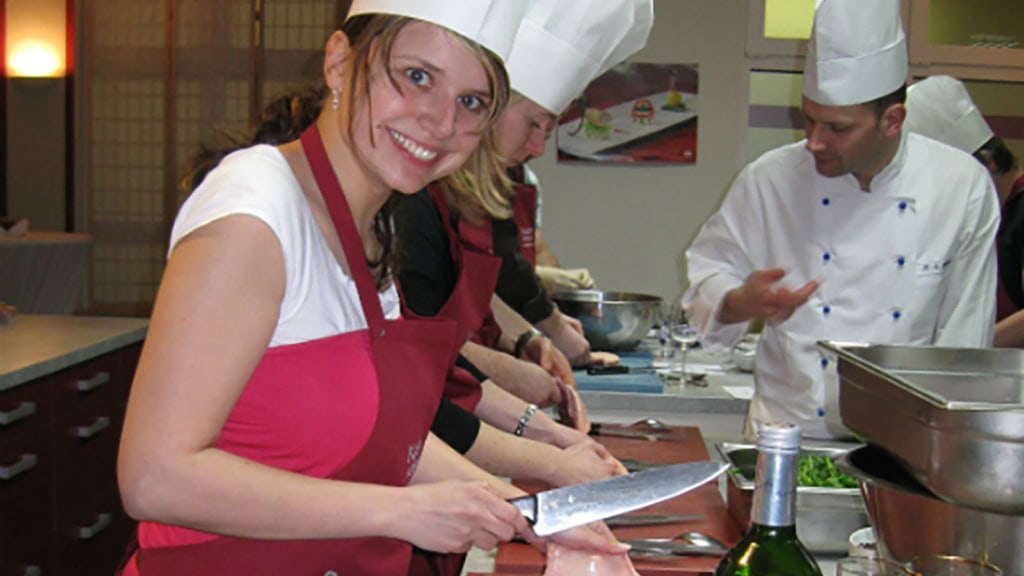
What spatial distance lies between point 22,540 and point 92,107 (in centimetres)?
347

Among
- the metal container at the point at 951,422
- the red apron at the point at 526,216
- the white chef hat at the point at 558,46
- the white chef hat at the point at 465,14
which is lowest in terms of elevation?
the metal container at the point at 951,422

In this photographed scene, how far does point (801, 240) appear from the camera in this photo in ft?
7.48

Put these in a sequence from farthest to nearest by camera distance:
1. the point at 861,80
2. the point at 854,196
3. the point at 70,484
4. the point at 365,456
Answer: the point at 70,484 < the point at 854,196 < the point at 861,80 < the point at 365,456

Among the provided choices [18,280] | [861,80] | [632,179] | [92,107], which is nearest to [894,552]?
[861,80]

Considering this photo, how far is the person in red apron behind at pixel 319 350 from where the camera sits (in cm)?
88

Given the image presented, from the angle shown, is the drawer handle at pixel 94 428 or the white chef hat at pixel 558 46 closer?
the white chef hat at pixel 558 46

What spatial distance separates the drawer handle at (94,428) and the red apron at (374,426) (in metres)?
1.75

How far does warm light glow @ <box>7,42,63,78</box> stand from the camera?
5.43 m

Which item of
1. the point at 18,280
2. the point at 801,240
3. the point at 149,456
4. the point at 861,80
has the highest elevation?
the point at 861,80

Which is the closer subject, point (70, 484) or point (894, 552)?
point (894, 552)

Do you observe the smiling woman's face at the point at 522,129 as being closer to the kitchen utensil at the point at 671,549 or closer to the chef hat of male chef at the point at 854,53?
the chef hat of male chef at the point at 854,53

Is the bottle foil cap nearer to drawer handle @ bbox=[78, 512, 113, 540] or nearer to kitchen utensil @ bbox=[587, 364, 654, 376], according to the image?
kitchen utensil @ bbox=[587, 364, 654, 376]

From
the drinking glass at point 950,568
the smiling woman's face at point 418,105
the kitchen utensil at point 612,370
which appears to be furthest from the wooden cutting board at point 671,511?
the kitchen utensil at point 612,370

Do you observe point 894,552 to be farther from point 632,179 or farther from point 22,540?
point 632,179
